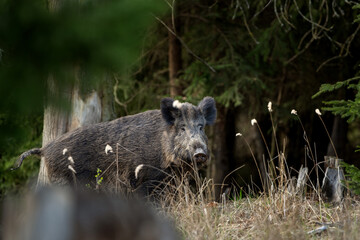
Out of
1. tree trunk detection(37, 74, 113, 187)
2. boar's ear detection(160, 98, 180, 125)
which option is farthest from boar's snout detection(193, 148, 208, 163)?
tree trunk detection(37, 74, 113, 187)

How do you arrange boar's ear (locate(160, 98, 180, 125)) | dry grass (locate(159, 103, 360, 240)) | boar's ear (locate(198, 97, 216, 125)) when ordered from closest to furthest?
dry grass (locate(159, 103, 360, 240)), boar's ear (locate(160, 98, 180, 125)), boar's ear (locate(198, 97, 216, 125))

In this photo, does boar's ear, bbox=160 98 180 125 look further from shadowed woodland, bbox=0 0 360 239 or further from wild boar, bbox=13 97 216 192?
shadowed woodland, bbox=0 0 360 239

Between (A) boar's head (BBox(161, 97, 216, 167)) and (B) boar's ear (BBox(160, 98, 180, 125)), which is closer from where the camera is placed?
(A) boar's head (BBox(161, 97, 216, 167))

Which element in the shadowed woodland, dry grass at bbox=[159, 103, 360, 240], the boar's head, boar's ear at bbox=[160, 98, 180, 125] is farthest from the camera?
boar's ear at bbox=[160, 98, 180, 125]

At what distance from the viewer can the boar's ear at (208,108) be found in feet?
25.9

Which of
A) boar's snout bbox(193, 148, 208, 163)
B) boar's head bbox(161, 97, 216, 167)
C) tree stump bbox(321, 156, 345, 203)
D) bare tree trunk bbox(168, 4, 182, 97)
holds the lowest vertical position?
tree stump bbox(321, 156, 345, 203)

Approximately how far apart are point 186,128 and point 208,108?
0.56m

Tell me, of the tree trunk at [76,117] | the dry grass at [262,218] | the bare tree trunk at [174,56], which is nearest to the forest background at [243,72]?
the bare tree trunk at [174,56]

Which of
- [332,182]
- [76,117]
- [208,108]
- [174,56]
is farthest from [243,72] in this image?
[332,182]

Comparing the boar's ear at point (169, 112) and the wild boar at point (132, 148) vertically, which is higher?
the boar's ear at point (169, 112)

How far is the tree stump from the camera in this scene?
22.7 ft

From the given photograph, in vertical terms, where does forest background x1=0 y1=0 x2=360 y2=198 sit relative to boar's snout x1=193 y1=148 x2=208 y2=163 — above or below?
above

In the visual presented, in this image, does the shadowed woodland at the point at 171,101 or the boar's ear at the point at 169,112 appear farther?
the boar's ear at the point at 169,112

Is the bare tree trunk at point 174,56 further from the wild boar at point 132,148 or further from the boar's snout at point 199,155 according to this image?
the boar's snout at point 199,155
